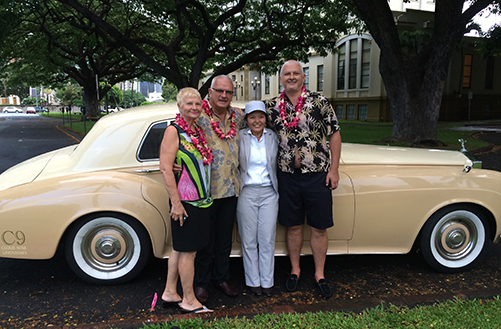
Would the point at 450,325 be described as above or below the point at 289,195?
below

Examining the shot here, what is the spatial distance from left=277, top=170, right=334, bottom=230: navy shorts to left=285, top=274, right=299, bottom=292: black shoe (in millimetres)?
482

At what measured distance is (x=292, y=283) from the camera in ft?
11.0

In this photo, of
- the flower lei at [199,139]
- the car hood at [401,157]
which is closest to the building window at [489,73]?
the car hood at [401,157]

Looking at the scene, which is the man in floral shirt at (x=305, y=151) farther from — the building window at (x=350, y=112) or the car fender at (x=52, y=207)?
the building window at (x=350, y=112)

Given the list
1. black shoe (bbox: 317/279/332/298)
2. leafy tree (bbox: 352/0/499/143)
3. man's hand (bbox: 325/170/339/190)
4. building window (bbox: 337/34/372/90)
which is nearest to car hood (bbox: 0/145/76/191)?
man's hand (bbox: 325/170/339/190)

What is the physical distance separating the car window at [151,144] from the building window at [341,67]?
30381 mm

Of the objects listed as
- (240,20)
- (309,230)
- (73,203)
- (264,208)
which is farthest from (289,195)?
(240,20)

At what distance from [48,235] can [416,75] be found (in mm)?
11202

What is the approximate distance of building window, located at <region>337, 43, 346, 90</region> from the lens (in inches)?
1248

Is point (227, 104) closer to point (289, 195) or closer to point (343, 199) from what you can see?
point (289, 195)

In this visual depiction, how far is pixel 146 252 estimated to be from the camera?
11.1ft

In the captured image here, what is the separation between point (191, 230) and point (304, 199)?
0.97 metres

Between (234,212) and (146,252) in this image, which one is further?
(146,252)

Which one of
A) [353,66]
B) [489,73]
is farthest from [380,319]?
[489,73]
